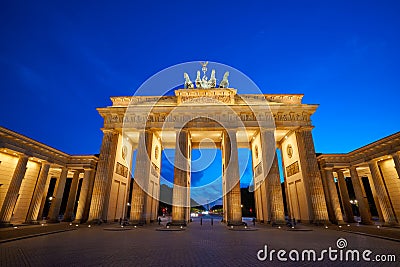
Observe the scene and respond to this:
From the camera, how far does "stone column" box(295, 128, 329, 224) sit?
823 inches

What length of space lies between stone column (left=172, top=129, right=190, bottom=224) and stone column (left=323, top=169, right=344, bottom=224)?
16828mm

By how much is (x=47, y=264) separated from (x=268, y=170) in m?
20.7

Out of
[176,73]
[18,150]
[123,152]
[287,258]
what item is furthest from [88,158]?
[287,258]

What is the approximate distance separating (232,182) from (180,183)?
591cm

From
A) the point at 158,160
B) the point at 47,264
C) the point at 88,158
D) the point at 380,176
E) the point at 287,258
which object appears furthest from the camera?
the point at 158,160

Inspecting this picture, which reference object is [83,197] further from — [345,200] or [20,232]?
[345,200]

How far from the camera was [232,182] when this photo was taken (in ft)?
71.4

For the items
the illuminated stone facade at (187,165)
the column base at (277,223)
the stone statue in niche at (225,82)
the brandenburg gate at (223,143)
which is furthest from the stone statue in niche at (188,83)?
the column base at (277,223)

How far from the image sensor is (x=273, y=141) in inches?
928

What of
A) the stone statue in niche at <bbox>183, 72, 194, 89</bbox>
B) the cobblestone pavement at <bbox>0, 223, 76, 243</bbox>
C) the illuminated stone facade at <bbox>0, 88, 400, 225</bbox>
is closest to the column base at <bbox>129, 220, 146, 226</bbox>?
the illuminated stone facade at <bbox>0, 88, 400, 225</bbox>

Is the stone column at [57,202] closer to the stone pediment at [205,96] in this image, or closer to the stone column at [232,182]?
the stone pediment at [205,96]

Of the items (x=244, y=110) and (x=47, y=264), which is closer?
(x=47, y=264)

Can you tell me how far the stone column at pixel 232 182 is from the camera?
69.3 feet

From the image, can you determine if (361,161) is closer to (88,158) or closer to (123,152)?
(123,152)
